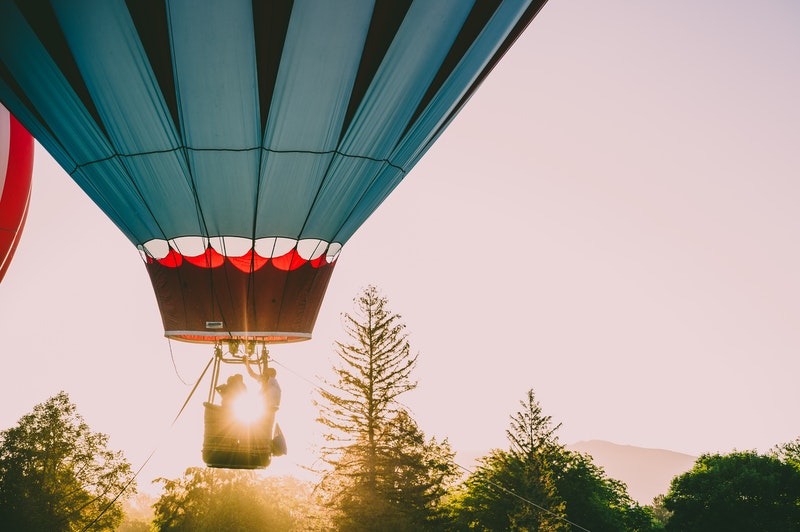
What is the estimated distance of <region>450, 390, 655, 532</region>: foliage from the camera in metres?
22.1

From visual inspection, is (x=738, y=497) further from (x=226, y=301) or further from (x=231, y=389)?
(x=226, y=301)

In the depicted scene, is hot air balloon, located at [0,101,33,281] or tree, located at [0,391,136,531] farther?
tree, located at [0,391,136,531]

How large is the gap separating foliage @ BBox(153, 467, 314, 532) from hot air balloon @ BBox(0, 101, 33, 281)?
1939 cm

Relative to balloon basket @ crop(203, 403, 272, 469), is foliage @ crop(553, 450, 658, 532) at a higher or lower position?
lower

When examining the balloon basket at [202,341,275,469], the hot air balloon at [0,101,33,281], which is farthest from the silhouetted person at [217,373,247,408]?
the hot air balloon at [0,101,33,281]

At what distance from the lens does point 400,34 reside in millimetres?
3924

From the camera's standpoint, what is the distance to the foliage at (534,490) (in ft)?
72.4

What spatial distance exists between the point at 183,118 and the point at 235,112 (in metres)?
0.40

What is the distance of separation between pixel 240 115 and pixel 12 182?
17.0 feet

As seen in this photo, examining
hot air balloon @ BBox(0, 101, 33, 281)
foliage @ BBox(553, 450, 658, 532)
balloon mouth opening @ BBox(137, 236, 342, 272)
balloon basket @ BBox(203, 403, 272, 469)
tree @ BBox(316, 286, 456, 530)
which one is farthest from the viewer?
foliage @ BBox(553, 450, 658, 532)

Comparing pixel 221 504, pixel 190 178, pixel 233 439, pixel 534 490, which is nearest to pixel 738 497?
pixel 534 490

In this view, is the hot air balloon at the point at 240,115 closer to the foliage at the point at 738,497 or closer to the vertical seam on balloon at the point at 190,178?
the vertical seam on balloon at the point at 190,178

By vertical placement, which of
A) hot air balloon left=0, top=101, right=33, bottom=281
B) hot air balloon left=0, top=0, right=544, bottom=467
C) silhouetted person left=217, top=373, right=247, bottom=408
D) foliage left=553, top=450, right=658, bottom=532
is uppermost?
hot air balloon left=0, top=101, right=33, bottom=281

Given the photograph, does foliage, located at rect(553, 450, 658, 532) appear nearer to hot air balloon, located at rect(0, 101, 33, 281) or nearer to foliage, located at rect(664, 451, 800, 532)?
foliage, located at rect(664, 451, 800, 532)
